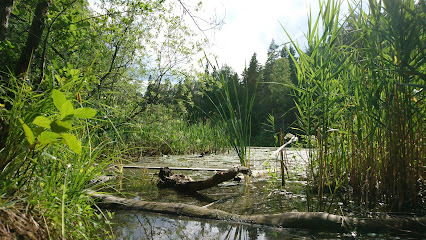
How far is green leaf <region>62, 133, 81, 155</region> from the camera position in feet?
3.67

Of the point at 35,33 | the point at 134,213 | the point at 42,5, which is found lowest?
the point at 134,213

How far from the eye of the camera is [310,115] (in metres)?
2.33

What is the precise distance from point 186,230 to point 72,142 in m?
1.00

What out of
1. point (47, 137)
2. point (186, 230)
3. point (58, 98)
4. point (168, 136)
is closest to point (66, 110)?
point (58, 98)

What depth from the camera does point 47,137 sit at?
3.78 ft

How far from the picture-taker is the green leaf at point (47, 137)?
3.75 ft

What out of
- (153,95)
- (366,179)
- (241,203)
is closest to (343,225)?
(366,179)

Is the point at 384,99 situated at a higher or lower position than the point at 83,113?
higher

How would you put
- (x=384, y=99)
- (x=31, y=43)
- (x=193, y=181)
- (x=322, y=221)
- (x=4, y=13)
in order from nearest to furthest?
(x=322, y=221), (x=4, y=13), (x=384, y=99), (x=31, y=43), (x=193, y=181)

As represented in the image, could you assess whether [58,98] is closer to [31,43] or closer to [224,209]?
[224,209]

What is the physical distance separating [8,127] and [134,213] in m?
1.17

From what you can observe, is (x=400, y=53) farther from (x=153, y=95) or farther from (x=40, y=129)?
(x=153, y=95)

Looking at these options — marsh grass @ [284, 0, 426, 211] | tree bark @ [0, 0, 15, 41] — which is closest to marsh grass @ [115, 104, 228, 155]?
tree bark @ [0, 0, 15, 41]

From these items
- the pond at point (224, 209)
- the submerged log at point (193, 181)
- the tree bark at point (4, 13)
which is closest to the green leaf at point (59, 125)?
the pond at point (224, 209)
